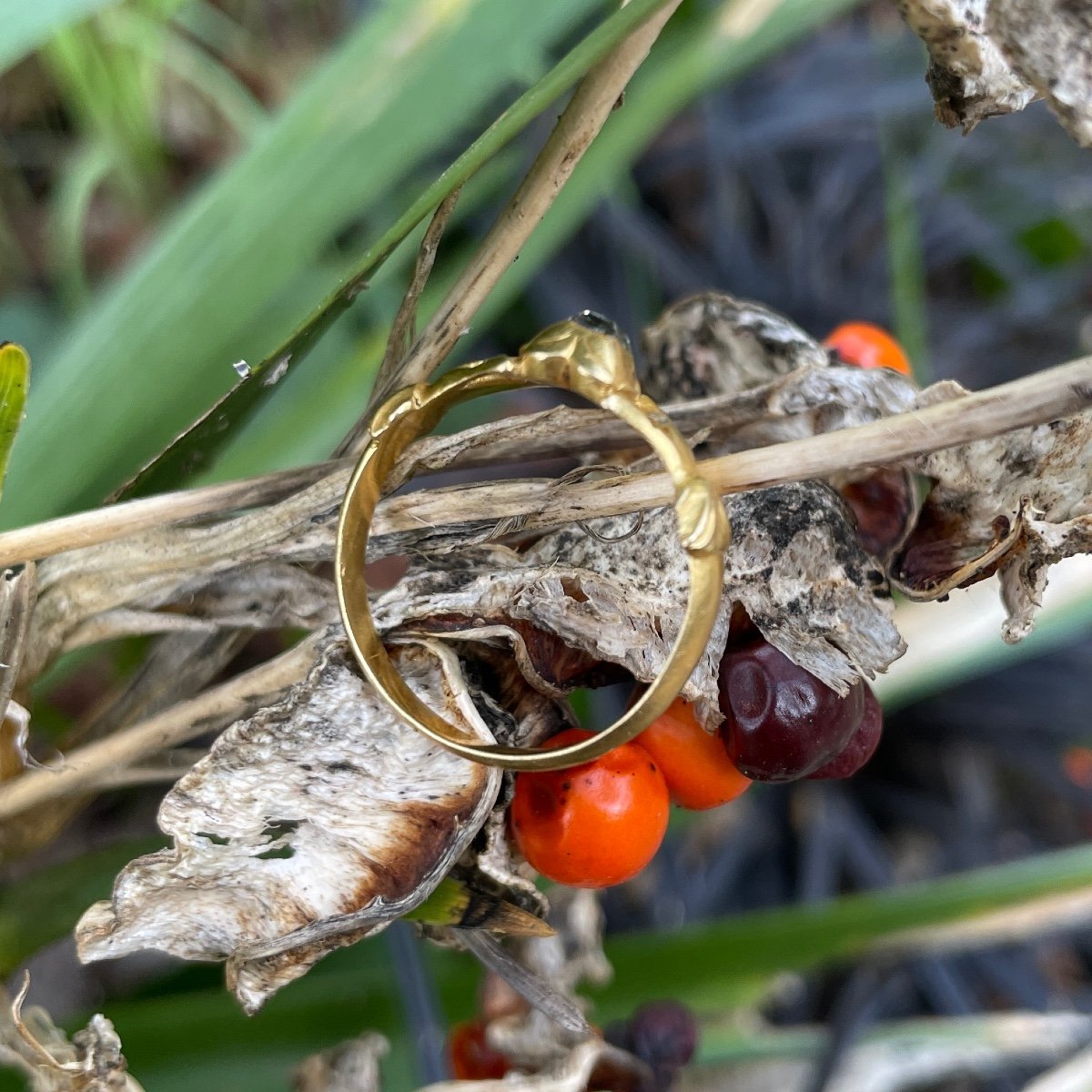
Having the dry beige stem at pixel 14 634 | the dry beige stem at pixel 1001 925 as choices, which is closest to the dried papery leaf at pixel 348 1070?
the dry beige stem at pixel 14 634

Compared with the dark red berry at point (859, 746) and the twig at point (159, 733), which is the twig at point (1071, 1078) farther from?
the twig at point (159, 733)

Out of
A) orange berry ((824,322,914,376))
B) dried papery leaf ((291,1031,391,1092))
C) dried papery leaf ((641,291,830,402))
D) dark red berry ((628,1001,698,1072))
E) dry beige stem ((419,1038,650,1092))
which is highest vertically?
dried papery leaf ((641,291,830,402))

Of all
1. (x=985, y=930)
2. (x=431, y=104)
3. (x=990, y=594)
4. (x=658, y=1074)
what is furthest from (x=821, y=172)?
(x=658, y=1074)

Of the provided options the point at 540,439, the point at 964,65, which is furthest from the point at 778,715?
the point at 964,65

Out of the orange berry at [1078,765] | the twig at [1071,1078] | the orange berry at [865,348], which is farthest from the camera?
the orange berry at [1078,765]

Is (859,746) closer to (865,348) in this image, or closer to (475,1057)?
(865,348)

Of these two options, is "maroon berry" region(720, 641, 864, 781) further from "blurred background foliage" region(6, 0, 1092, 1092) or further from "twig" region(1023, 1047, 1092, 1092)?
"twig" region(1023, 1047, 1092, 1092)

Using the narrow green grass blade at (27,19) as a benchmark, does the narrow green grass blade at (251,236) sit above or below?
below

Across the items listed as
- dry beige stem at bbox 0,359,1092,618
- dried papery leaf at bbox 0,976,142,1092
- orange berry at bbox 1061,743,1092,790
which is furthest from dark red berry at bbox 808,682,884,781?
orange berry at bbox 1061,743,1092,790
